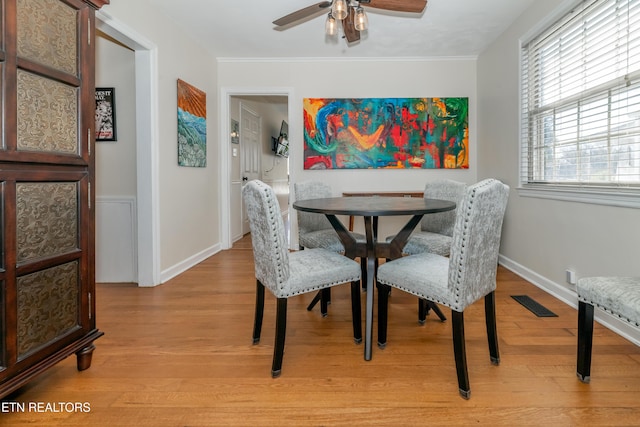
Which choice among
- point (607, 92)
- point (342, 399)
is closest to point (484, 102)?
point (607, 92)

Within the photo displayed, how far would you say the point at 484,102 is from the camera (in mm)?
4051

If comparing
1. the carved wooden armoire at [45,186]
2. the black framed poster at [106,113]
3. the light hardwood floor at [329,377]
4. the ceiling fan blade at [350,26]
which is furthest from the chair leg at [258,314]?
the black framed poster at [106,113]

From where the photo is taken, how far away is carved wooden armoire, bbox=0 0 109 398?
124cm

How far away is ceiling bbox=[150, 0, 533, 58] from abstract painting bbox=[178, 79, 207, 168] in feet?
2.05

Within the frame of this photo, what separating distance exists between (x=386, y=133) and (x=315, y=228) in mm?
1956

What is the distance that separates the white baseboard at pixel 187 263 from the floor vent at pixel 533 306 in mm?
2977

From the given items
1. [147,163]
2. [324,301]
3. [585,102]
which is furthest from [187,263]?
[585,102]

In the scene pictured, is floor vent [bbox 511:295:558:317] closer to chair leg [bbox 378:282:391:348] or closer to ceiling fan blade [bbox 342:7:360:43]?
chair leg [bbox 378:282:391:348]

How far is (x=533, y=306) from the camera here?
8.08 ft

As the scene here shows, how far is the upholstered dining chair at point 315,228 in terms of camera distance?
8.61 feet

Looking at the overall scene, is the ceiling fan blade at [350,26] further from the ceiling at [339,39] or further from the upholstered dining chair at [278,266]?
the upholstered dining chair at [278,266]

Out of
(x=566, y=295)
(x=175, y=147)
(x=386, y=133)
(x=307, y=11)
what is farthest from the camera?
(x=386, y=133)

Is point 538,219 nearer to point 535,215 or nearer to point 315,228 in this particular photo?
point 535,215

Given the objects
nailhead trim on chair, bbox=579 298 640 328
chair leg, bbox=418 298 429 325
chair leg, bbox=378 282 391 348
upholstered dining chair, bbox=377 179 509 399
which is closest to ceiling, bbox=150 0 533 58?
upholstered dining chair, bbox=377 179 509 399
